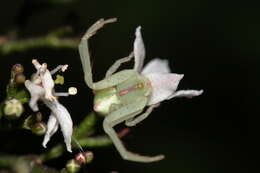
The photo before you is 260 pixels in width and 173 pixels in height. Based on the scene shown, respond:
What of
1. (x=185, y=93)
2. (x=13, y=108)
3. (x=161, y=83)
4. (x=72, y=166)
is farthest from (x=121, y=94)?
(x=13, y=108)

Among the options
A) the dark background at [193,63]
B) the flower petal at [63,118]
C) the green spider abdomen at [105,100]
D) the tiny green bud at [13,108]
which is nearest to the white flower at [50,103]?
the flower petal at [63,118]

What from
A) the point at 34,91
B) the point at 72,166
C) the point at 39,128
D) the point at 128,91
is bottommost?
the point at 72,166

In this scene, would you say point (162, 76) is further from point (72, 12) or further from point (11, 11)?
point (11, 11)

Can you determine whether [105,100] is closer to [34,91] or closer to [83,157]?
[83,157]

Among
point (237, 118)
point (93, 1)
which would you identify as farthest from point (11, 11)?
point (237, 118)

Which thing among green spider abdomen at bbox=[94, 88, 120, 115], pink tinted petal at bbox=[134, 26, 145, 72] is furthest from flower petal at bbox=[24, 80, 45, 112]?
pink tinted petal at bbox=[134, 26, 145, 72]

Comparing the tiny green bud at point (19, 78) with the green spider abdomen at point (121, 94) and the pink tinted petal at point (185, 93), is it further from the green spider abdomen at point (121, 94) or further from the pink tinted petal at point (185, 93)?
the pink tinted petal at point (185, 93)
